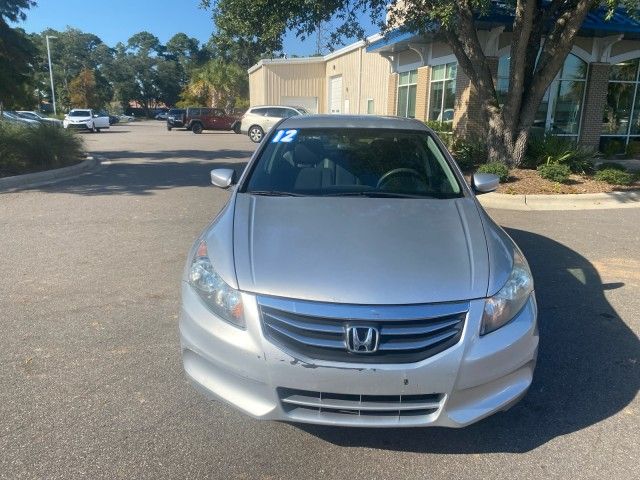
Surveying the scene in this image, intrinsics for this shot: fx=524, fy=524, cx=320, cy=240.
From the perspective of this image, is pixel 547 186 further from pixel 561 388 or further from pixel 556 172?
pixel 561 388

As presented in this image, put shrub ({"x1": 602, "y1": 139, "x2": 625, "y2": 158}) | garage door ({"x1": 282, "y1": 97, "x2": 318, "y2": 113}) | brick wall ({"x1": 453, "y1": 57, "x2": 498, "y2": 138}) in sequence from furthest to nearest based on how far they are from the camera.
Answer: garage door ({"x1": 282, "y1": 97, "x2": 318, "y2": 113}), shrub ({"x1": 602, "y1": 139, "x2": 625, "y2": 158}), brick wall ({"x1": 453, "y1": 57, "x2": 498, "y2": 138})

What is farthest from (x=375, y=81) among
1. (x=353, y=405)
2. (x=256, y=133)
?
(x=353, y=405)

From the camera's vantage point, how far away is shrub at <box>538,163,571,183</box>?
1045cm

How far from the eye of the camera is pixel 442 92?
17.4 meters

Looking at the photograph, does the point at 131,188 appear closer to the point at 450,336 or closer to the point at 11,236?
the point at 11,236

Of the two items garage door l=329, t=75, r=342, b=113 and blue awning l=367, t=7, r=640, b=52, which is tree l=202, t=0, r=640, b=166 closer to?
blue awning l=367, t=7, r=640, b=52

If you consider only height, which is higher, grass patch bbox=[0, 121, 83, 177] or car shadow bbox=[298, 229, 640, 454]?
grass patch bbox=[0, 121, 83, 177]

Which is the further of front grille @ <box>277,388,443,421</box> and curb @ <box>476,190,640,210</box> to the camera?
curb @ <box>476,190,640,210</box>

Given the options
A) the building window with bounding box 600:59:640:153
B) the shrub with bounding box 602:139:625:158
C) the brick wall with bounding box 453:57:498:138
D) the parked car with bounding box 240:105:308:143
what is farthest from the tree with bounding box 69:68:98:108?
the shrub with bounding box 602:139:625:158

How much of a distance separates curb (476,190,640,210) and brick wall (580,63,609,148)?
296 inches

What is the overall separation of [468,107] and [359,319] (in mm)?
14284

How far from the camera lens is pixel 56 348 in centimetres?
375

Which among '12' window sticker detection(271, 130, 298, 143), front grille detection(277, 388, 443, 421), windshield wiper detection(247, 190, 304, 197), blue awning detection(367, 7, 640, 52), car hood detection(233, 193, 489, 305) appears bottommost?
front grille detection(277, 388, 443, 421)

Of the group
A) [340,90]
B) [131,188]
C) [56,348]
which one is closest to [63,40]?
[340,90]
